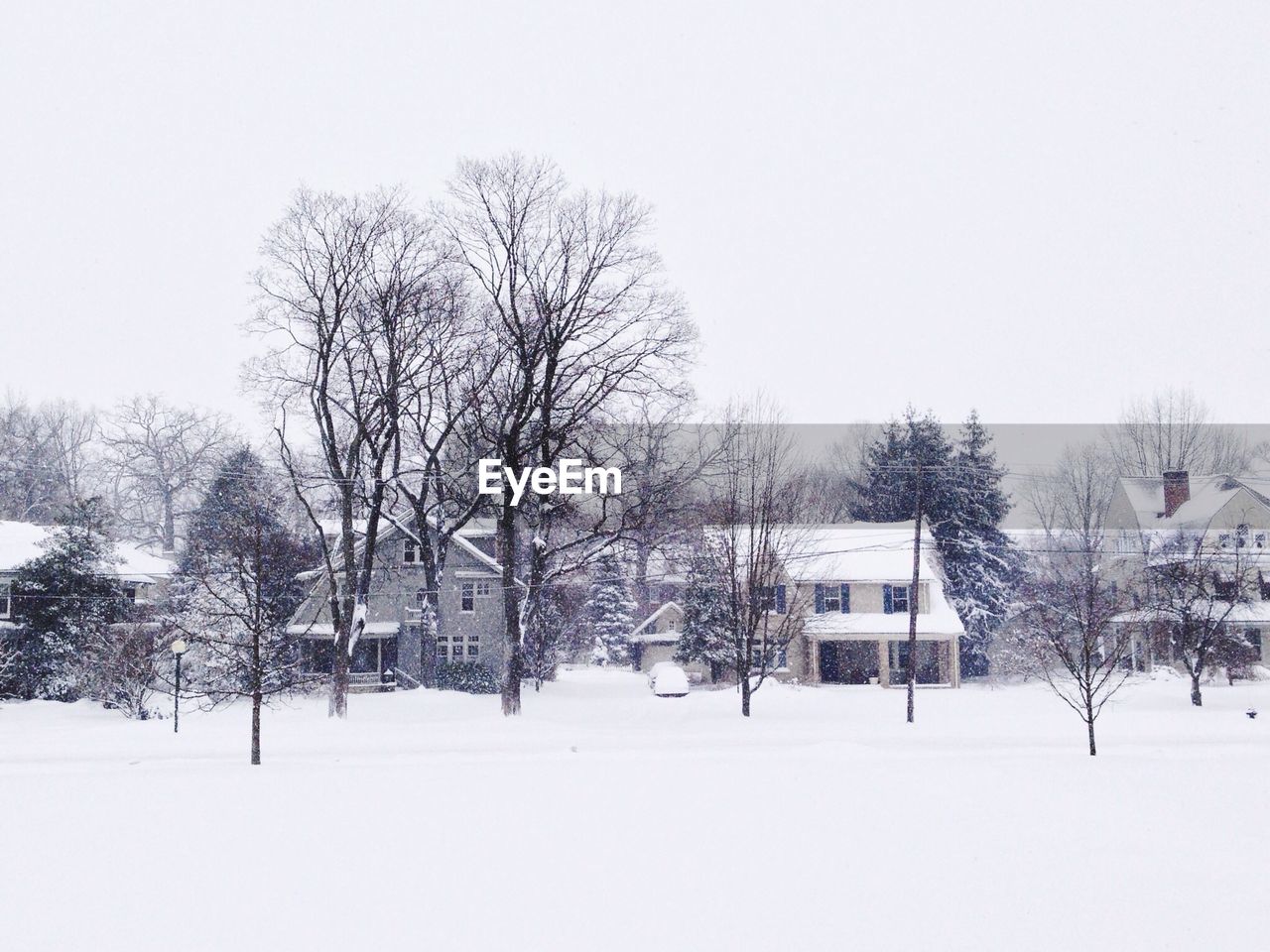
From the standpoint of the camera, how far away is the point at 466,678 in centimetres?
4022

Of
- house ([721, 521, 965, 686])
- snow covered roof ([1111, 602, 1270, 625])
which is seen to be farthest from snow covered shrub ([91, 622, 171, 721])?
snow covered roof ([1111, 602, 1270, 625])

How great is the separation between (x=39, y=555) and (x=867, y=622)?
33.5m

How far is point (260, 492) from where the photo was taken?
42.4 meters

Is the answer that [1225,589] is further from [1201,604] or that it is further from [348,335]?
[348,335]

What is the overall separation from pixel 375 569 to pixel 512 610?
1494 centimetres

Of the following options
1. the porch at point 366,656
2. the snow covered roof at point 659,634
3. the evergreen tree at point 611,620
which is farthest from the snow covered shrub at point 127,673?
the evergreen tree at point 611,620

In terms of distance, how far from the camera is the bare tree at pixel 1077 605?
78.0 ft

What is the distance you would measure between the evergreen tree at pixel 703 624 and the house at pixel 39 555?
2122 centimetres

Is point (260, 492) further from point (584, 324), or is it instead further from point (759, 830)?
point (759, 830)

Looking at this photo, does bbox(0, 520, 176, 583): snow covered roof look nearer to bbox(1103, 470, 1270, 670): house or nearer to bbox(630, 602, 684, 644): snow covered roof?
bbox(630, 602, 684, 644): snow covered roof

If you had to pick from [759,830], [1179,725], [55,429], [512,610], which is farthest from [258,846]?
[55,429]

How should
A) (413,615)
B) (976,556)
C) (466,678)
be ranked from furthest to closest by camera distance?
(976,556)
(413,615)
(466,678)

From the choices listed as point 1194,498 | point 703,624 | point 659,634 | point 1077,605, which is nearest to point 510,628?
point 703,624

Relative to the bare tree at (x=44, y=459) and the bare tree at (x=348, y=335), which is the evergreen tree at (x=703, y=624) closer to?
the bare tree at (x=348, y=335)
